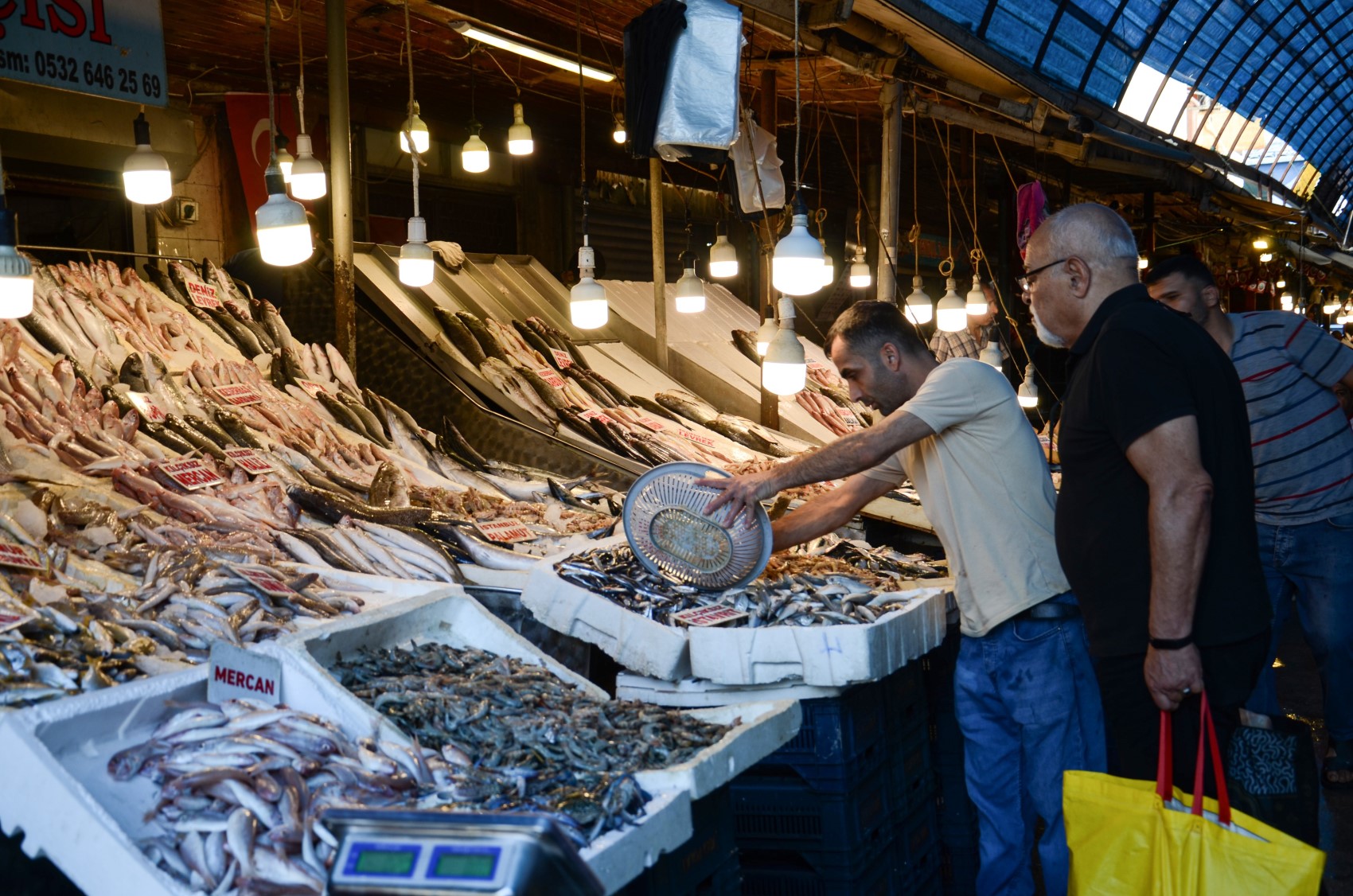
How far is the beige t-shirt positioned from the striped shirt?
1899 millimetres

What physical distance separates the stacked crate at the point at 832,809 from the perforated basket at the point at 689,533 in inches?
22.4

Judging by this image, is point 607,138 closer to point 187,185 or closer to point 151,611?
point 187,185

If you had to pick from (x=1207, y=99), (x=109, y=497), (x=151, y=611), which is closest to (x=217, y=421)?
(x=109, y=497)

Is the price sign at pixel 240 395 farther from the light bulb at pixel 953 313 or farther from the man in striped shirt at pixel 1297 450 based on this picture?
the light bulb at pixel 953 313

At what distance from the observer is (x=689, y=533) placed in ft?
12.8

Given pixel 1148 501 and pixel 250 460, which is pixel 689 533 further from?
pixel 250 460

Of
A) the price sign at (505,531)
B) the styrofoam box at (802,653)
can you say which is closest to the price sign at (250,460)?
the price sign at (505,531)

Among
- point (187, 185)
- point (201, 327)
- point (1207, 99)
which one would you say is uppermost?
point (1207, 99)

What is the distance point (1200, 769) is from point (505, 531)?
3.28 m

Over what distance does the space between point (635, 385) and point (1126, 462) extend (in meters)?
6.37

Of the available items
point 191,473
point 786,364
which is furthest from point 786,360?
point 191,473

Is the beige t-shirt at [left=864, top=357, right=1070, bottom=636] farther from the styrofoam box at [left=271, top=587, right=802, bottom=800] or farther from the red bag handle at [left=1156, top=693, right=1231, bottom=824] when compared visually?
the red bag handle at [left=1156, top=693, right=1231, bottom=824]

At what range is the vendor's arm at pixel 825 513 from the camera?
3.99 metres

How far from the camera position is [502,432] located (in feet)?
23.7
